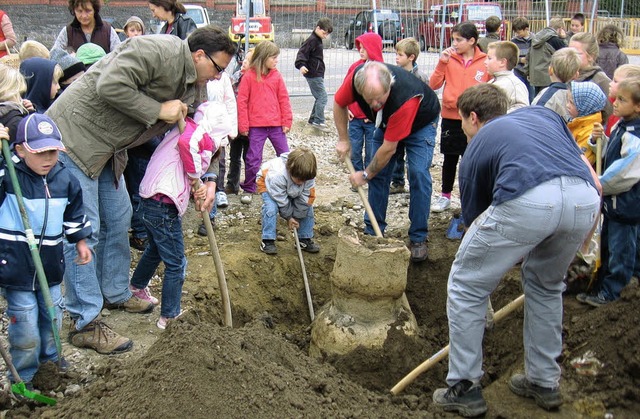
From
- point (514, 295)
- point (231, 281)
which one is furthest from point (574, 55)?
point (231, 281)

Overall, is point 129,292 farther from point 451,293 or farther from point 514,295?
point 514,295

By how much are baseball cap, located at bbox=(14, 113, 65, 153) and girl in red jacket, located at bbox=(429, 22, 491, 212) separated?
4.20 m

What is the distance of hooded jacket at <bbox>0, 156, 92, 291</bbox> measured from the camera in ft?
11.8

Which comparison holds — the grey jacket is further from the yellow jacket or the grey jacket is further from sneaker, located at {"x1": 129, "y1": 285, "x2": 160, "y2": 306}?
the yellow jacket

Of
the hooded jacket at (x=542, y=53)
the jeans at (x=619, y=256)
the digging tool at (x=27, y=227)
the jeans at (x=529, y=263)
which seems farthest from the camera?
the hooded jacket at (x=542, y=53)

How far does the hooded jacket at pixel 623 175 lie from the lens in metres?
4.56

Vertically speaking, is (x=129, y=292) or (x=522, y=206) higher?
(x=522, y=206)

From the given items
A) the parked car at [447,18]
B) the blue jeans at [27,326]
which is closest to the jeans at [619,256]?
the blue jeans at [27,326]

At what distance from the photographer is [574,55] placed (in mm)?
5629

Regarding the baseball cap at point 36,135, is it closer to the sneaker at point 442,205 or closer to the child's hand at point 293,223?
the child's hand at point 293,223

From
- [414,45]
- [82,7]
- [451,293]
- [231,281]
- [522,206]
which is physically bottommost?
[231,281]

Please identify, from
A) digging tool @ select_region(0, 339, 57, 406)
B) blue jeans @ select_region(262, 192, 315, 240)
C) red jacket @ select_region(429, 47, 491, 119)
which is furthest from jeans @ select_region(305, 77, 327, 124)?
digging tool @ select_region(0, 339, 57, 406)

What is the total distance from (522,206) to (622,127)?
1.89 metres

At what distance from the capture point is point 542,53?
909 cm
